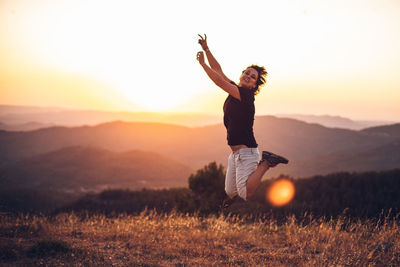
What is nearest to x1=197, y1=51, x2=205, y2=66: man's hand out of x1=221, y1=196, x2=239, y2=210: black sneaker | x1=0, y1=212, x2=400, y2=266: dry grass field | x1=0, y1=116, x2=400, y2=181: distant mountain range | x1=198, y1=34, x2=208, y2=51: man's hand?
x1=198, y1=34, x2=208, y2=51: man's hand

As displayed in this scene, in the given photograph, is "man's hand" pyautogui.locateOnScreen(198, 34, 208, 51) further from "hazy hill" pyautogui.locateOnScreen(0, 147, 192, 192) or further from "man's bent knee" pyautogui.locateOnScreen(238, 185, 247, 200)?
"hazy hill" pyautogui.locateOnScreen(0, 147, 192, 192)

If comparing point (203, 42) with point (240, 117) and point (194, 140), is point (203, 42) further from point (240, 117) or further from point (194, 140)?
point (194, 140)

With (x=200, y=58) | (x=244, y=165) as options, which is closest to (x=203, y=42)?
(x=200, y=58)

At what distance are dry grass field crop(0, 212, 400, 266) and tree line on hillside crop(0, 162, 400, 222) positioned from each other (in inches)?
173

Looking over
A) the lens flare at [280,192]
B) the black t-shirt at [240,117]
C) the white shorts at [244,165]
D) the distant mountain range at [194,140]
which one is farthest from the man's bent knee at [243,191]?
the distant mountain range at [194,140]

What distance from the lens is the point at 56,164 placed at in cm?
8750

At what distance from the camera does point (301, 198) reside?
23969 mm

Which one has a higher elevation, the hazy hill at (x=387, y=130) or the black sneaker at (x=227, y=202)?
the hazy hill at (x=387, y=130)

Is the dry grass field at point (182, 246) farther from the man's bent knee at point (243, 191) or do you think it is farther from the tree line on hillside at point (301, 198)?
the tree line on hillside at point (301, 198)

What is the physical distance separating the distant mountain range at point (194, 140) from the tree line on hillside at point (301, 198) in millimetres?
68081

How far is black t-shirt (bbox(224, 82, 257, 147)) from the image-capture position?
14.9 feet

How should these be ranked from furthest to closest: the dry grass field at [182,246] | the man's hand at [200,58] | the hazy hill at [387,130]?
the hazy hill at [387,130] → the dry grass field at [182,246] → the man's hand at [200,58]

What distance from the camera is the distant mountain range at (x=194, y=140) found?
124062 millimetres

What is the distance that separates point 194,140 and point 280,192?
431 feet
